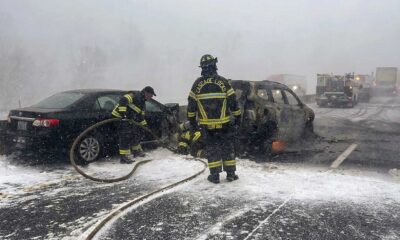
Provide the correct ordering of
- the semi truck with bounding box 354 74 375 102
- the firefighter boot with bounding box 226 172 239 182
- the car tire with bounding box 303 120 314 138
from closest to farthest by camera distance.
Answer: the firefighter boot with bounding box 226 172 239 182
the car tire with bounding box 303 120 314 138
the semi truck with bounding box 354 74 375 102

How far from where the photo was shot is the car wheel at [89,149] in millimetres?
6336

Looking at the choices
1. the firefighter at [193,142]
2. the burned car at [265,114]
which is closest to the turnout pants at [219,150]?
the firefighter at [193,142]

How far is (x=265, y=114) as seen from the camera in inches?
279

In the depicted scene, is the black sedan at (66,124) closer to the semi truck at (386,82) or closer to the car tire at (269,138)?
the car tire at (269,138)

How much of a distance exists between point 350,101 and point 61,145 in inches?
776

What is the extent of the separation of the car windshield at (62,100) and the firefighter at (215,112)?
8.64 feet

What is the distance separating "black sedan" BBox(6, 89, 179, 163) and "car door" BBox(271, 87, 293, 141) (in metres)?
3.42

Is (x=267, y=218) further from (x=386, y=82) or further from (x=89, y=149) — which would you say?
(x=386, y=82)

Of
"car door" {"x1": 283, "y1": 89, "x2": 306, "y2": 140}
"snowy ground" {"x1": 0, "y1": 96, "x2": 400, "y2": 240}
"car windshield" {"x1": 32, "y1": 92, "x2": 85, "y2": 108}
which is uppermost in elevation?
"car windshield" {"x1": 32, "y1": 92, "x2": 85, "y2": 108}

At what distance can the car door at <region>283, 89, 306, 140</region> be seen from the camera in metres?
8.14

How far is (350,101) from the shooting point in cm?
2180

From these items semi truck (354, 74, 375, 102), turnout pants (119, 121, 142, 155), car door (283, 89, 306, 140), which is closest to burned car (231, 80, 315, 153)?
car door (283, 89, 306, 140)

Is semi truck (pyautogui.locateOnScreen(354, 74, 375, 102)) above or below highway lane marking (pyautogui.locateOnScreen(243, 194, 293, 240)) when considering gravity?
above

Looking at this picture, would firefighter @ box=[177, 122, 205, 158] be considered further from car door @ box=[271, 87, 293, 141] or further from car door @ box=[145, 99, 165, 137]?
car door @ box=[271, 87, 293, 141]
